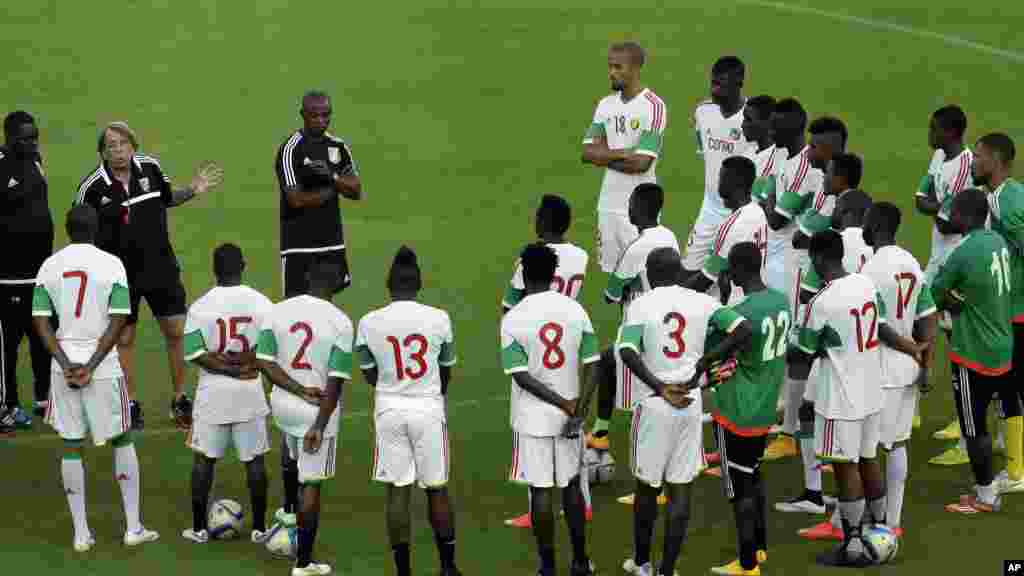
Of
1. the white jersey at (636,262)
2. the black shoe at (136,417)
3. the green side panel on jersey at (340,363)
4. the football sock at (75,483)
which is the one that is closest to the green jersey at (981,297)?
the white jersey at (636,262)

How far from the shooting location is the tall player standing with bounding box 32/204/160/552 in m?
10.5

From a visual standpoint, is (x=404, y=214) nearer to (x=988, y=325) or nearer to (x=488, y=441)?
(x=488, y=441)

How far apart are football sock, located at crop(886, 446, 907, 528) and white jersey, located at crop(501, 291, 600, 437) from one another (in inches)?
86.5

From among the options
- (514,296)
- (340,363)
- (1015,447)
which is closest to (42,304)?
Answer: (340,363)

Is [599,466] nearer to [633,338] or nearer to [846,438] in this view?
[846,438]

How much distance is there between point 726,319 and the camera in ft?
32.0

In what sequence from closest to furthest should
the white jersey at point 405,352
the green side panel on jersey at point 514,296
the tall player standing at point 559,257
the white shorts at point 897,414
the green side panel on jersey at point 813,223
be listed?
the white jersey at point 405,352
the white shorts at point 897,414
the tall player standing at point 559,257
the green side panel on jersey at point 514,296
the green side panel on jersey at point 813,223

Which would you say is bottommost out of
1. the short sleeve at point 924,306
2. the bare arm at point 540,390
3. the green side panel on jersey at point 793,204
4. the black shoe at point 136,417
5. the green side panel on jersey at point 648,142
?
the black shoe at point 136,417

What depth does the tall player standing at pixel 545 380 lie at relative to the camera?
9.71m

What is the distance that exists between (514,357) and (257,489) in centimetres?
203

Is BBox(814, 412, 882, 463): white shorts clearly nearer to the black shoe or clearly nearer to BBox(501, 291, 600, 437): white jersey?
BBox(501, 291, 600, 437): white jersey

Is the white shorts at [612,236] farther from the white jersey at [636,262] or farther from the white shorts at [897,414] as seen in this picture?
the white shorts at [897,414]

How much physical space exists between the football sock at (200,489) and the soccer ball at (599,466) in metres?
2.71

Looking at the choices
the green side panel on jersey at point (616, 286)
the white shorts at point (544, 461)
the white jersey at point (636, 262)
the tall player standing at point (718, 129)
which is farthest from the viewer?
the tall player standing at point (718, 129)
